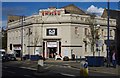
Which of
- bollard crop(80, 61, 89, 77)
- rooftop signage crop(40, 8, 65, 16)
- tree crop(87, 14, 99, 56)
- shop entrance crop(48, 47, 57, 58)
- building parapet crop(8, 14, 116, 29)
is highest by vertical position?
rooftop signage crop(40, 8, 65, 16)

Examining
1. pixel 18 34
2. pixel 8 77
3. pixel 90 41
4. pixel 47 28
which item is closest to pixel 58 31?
pixel 47 28

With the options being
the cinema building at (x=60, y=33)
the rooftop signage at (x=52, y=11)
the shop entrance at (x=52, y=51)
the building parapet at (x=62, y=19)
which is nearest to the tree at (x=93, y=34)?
the cinema building at (x=60, y=33)

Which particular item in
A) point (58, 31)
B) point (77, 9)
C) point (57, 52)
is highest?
point (77, 9)

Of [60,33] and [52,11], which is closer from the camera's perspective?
[60,33]

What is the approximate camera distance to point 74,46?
66.4 metres

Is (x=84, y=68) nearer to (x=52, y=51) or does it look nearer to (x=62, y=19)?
(x=52, y=51)

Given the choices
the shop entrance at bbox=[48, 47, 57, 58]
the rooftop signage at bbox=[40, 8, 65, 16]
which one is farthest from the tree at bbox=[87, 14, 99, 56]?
the shop entrance at bbox=[48, 47, 57, 58]

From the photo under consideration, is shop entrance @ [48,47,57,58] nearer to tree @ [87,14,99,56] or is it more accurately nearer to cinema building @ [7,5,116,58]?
cinema building @ [7,5,116,58]

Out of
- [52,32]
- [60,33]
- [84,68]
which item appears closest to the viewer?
[84,68]

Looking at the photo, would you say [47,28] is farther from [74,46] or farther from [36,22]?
[74,46]

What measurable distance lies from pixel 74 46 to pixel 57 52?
12.7 feet

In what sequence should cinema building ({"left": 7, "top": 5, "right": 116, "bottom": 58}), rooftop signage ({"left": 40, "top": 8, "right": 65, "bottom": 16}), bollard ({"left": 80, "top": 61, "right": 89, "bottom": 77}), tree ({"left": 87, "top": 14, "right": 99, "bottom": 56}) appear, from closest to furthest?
bollard ({"left": 80, "top": 61, "right": 89, "bottom": 77}) < tree ({"left": 87, "top": 14, "right": 99, "bottom": 56}) < cinema building ({"left": 7, "top": 5, "right": 116, "bottom": 58}) < rooftop signage ({"left": 40, "top": 8, "right": 65, "bottom": 16})

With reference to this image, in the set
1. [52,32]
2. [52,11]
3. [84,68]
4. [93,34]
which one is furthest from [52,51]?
[84,68]

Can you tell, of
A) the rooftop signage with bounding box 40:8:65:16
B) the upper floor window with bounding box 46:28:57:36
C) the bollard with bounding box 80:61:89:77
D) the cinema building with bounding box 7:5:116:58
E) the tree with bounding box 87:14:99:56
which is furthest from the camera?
the rooftop signage with bounding box 40:8:65:16
